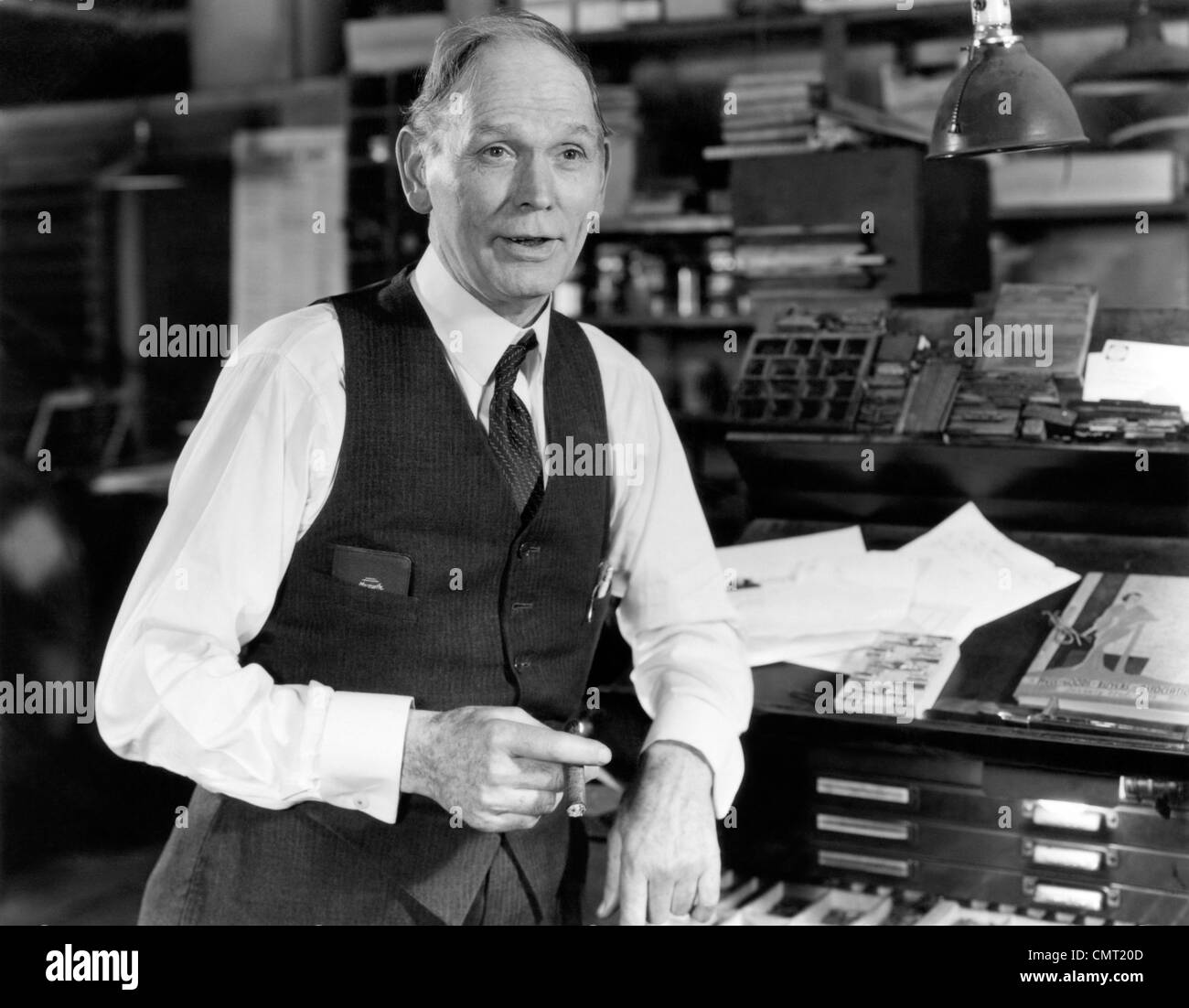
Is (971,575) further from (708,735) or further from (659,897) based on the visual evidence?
(659,897)

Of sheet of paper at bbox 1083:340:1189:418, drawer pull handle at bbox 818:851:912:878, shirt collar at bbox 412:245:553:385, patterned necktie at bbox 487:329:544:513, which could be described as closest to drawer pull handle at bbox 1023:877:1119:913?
drawer pull handle at bbox 818:851:912:878

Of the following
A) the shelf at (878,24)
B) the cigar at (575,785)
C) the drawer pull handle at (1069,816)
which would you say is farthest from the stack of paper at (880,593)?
the shelf at (878,24)

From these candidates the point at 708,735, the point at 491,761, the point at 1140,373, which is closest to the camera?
the point at 491,761

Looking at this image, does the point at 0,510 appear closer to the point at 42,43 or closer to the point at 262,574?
the point at 42,43

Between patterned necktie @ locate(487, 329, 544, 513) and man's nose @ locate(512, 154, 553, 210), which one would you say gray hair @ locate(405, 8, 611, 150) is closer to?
man's nose @ locate(512, 154, 553, 210)

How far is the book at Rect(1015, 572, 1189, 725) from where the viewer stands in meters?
1.63

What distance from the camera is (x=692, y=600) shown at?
1684mm

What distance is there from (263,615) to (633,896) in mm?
484

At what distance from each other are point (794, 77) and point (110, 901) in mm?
2370

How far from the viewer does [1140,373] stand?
2.08 metres

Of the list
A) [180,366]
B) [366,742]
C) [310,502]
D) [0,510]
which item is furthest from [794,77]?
[180,366]

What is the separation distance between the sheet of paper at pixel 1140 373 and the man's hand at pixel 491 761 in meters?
1.14

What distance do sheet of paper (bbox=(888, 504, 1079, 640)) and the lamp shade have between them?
0.54 m

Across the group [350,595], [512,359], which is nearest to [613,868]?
[350,595]
